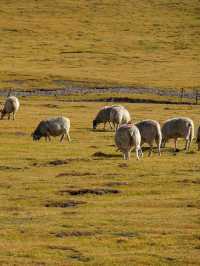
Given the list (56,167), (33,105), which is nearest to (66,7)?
(33,105)

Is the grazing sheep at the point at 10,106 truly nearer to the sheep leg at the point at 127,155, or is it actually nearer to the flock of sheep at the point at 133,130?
the flock of sheep at the point at 133,130

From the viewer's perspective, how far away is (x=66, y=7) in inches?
5861

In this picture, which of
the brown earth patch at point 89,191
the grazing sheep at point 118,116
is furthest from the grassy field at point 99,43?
the brown earth patch at point 89,191

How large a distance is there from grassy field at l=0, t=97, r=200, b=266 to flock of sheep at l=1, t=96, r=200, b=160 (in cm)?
67

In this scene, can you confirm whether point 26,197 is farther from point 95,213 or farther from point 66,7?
point 66,7

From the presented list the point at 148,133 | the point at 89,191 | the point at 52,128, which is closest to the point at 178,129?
the point at 148,133

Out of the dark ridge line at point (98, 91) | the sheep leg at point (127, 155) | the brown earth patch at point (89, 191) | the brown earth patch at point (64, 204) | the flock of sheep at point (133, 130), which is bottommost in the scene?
the dark ridge line at point (98, 91)

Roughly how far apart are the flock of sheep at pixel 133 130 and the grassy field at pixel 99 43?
39.1 meters

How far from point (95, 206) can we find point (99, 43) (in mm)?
98992

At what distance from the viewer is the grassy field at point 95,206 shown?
66.2 ft

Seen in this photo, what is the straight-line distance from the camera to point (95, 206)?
24906 mm

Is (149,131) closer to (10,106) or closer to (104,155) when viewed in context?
(104,155)

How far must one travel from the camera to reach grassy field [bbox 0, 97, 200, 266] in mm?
20172

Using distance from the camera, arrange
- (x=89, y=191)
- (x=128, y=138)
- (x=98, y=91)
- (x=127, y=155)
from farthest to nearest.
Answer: (x=98, y=91)
(x=127, y=155)
(x=128, y=138)
(x=89, y=191)
